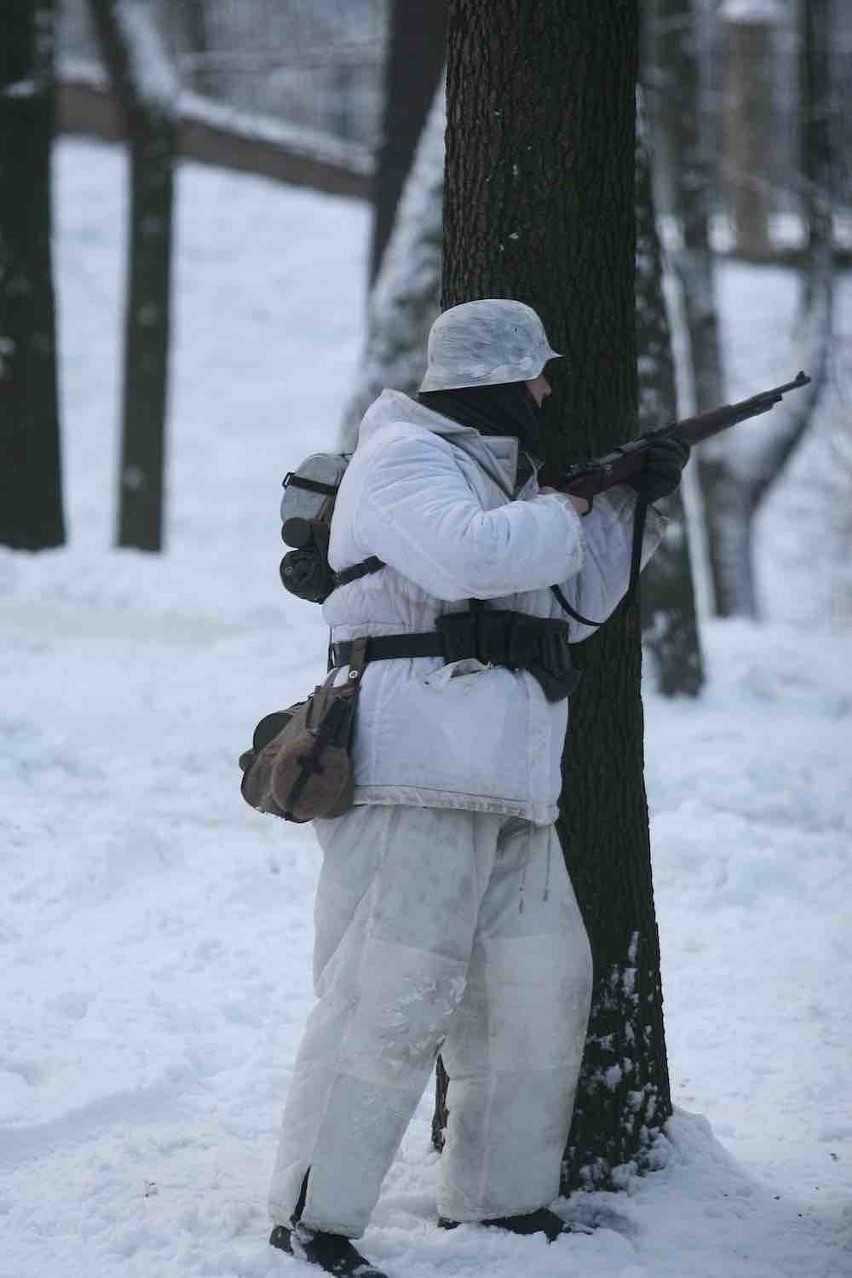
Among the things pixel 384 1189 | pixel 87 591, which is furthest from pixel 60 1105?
pixel 87 591

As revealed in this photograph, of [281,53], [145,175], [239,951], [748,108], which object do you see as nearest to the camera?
[239,951]

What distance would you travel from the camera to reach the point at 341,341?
24297mm

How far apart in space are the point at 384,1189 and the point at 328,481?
65.7 inches

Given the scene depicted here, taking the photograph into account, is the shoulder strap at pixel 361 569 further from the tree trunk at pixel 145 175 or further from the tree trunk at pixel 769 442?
the tree trunk at pixel 769 442

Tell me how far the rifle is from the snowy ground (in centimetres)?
164

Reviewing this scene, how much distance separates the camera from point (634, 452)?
3.67 metres

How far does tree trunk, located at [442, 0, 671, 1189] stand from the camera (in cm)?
386

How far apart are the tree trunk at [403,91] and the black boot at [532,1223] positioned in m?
8.95

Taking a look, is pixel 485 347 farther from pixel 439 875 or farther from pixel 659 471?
pixel 439 875

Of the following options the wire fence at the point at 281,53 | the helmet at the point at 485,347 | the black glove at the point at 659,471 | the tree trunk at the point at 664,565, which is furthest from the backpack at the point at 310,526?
the wire fence at the point at 281,53

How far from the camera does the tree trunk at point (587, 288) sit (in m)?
3.86

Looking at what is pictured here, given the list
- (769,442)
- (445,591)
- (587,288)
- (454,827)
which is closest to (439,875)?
(454,827)

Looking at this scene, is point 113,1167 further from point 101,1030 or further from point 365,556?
point 365,556

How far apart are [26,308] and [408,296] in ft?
10.1
